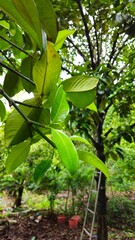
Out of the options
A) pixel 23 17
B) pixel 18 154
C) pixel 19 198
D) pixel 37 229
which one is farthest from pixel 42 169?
pixel 19 198

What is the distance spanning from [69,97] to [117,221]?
4.06 metres

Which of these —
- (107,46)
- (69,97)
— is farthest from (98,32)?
(69,97)

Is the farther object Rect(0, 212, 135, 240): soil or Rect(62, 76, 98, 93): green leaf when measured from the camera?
Rect(0, 212, 135, 240): soil

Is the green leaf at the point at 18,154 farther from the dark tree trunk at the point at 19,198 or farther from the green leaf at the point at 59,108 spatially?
the dark tree trunk at the point at 19,198

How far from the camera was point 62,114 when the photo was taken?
281mm

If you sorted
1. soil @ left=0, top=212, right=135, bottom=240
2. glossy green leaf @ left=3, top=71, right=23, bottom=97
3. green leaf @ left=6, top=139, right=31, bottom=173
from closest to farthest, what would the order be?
green leaf @ left=6, top=139, right=31, bottom=173 → glossy green leaf @ left=3, top=71, right=23, bottom=97 → soil @ left=0, top=212, right=135, bottom=240

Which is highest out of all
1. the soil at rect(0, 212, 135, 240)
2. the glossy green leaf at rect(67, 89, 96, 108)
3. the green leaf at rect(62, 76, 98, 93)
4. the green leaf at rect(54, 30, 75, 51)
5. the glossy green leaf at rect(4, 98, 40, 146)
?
the green leaf at rect(54, 30, 75, 51)

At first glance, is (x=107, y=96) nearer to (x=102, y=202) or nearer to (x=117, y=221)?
(x=102, y=202)

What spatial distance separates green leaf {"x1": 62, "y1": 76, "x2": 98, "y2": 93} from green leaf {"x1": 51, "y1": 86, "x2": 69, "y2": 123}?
0.23 feet

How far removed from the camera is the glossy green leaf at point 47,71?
302 millimetres

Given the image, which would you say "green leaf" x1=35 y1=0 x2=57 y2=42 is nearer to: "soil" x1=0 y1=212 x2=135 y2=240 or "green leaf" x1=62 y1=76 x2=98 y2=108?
"green leaf" x1=62 y1=76 x2=98 y2=108

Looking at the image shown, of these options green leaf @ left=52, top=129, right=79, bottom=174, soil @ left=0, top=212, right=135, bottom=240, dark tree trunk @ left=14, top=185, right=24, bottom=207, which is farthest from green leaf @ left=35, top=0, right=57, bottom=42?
dark tree trunk @ left=14, top=185, right=24, bottom=207

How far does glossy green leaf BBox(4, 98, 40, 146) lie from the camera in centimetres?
32

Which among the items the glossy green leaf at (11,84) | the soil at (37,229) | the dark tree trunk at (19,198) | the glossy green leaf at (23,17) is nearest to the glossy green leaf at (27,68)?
the glossy green leaf at (11,84)
